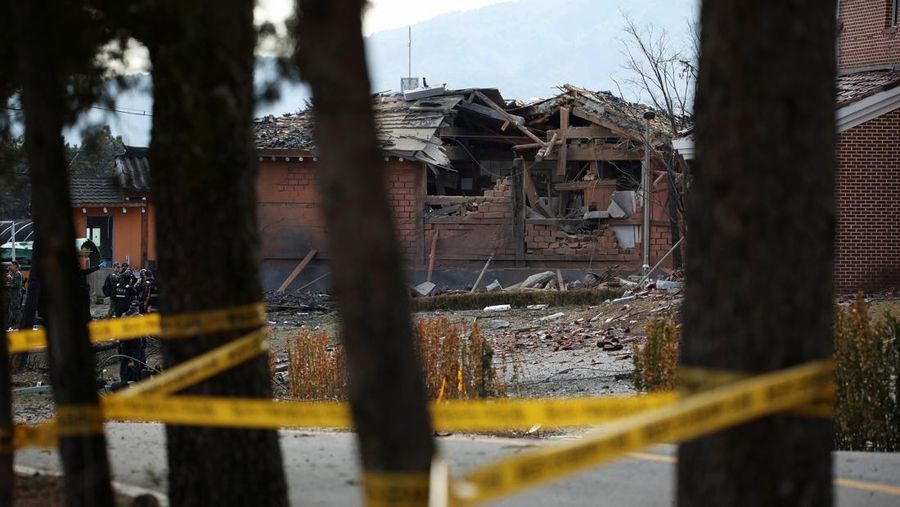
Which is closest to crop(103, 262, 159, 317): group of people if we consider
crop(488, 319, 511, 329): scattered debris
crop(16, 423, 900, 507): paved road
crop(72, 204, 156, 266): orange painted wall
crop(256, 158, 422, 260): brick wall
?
crop(488, 319, 511, 329): scattered debris

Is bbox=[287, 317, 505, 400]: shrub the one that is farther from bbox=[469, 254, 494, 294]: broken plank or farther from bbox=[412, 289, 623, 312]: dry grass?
bbox=[469, 254, 494, 294]: broken plank

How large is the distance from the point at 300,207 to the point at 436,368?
2191cm

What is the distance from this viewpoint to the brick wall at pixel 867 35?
81.9ft

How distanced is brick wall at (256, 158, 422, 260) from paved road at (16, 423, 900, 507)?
24553mm

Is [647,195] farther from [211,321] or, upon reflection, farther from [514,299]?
[211,321]

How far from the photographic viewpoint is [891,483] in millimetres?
7457

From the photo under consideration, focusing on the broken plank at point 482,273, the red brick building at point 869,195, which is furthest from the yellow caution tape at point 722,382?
the broken plank at point 482,273

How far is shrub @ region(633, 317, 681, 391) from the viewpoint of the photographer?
11.5 meters

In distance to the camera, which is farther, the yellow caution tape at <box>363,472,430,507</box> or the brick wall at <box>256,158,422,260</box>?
the brick wall at <box>256,158,422,260</box>

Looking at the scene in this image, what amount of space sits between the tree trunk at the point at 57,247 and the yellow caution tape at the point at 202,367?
30 cm

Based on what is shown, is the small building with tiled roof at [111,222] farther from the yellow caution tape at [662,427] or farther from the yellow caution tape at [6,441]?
the yellow caution tape at [662,427]

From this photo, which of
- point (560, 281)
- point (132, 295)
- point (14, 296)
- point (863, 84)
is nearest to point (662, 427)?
point (132, 295)

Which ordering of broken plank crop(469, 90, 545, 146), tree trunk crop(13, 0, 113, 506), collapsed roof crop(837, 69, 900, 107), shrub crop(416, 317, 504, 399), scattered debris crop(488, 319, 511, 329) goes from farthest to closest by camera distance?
broken plank crop(469, 90, 545, 146), scattered debris crop(488, 319, 511, 329), collapsed roof crop(837, 69, 900, 107), shrub crop(416, 317, 504, 399), tree trunk crop(13, 0, 113, 506)

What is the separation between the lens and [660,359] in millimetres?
11719
